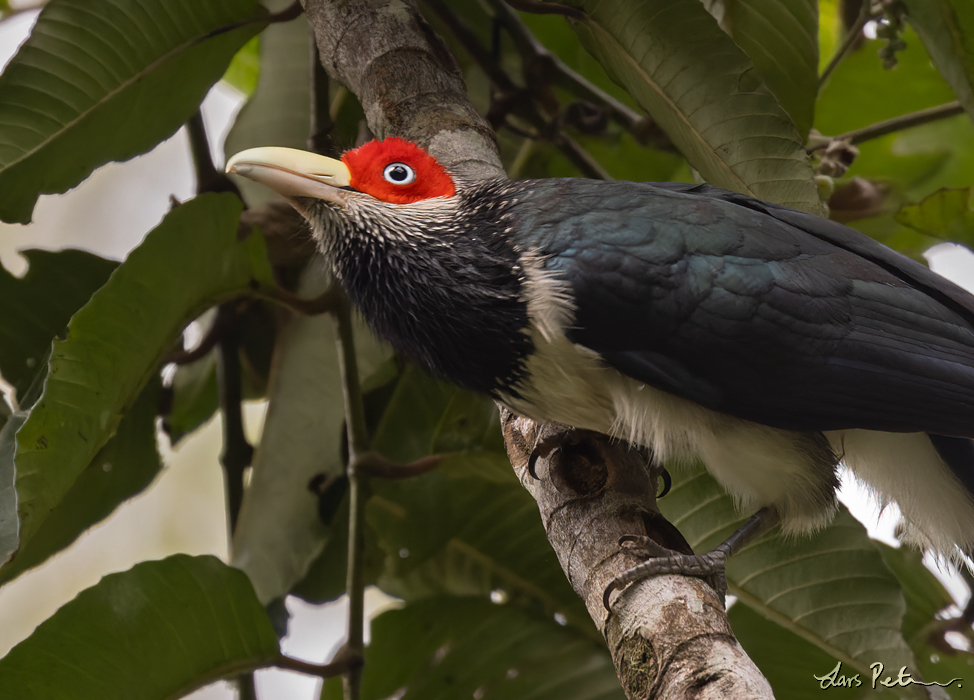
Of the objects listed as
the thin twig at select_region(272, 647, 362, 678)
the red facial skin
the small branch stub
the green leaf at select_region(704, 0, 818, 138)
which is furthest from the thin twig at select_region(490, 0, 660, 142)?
the thin twig at select_region(272, 647, 362, 678)

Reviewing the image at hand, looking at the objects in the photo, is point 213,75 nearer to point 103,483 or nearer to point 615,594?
point 103,483

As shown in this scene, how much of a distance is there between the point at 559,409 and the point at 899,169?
5.29 feet

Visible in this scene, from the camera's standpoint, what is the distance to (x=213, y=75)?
2.01 meters

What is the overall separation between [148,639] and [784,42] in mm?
1751

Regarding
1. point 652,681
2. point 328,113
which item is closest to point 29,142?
point 328,113

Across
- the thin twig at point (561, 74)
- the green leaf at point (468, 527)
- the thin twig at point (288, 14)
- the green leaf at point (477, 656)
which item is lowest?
the green leaf at point (477, 656)

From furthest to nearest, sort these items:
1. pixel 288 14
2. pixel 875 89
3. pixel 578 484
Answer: pixel 875 89
pixel 288 14
pixel 578 484

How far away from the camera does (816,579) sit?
1.80 m

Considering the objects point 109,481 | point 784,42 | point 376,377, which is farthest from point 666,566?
point 109,481

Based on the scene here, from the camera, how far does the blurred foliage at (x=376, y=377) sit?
5.18 ft

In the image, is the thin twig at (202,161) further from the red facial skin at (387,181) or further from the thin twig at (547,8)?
the thin twig at (547,8)

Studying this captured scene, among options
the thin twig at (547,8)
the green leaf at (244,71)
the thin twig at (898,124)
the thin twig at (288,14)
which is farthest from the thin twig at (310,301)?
the green leaf at (244,71)

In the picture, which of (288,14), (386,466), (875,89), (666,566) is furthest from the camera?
(875,89)
